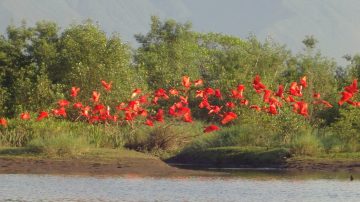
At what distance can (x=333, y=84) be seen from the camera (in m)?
58.9

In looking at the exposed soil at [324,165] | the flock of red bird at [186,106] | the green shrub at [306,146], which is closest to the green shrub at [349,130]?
the flock of red bird at [186,106]

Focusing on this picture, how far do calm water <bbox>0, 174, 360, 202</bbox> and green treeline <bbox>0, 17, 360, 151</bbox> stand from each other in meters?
8.24

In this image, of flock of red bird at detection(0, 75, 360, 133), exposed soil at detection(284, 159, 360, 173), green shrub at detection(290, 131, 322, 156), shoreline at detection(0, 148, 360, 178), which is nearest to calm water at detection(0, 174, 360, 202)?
shoreline at detection(0, 148, 360, 178)

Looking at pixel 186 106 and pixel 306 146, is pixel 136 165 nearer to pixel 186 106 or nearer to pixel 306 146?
pixel 186 106

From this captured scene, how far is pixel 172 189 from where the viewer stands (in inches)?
1214

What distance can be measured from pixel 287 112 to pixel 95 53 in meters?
13.6

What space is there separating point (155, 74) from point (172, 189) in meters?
32.6

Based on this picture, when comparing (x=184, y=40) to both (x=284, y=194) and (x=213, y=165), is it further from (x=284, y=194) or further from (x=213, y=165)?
(x=284, y=194)

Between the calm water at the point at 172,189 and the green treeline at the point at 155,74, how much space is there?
8242 mm

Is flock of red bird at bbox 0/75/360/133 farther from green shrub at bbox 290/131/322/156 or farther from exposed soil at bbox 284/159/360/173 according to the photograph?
exposed soil at bbox 284/159/360/173

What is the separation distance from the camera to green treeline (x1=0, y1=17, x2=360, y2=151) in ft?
141

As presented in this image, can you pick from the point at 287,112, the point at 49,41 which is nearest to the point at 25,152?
the point at 287,112

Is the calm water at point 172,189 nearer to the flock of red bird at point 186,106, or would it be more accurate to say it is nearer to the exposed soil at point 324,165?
the flock of red bird at point 186,106

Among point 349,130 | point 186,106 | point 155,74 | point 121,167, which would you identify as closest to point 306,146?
point 349,130
